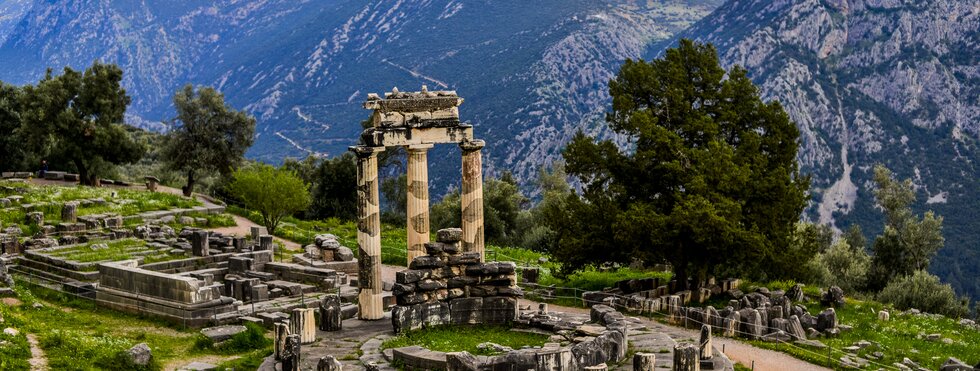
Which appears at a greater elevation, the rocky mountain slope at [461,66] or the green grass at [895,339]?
the rocky mountain slope at [461,66]

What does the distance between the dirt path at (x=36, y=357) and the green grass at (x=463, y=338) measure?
Answer: 8.27m

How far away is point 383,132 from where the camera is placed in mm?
33406

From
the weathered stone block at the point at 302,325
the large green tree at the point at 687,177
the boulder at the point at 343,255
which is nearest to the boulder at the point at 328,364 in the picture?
the weathered stone block at the point at 302,325

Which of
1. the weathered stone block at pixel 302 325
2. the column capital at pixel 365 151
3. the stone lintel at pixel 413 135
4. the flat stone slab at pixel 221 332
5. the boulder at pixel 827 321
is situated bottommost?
the boulder at pixel 827 321

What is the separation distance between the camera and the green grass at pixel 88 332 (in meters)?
27.5

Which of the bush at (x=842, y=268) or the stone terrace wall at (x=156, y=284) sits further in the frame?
the bush at (x=842, y=268)

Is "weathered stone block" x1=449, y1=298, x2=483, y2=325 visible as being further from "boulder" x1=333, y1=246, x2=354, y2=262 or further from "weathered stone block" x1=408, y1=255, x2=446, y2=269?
"boulder" x1=333, y1=246, x2=354, y2=262

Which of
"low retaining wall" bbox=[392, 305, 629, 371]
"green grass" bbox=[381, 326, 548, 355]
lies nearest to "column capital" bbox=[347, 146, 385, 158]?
"green grass" bbox=[381, 326, 548, 355]

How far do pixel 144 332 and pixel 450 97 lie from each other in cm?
1150

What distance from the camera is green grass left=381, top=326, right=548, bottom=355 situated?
1127 inches

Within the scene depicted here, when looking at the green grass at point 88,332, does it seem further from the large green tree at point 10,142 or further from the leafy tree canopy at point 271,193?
the large green tree at point 10,142

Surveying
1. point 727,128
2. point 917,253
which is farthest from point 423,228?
point 917,253

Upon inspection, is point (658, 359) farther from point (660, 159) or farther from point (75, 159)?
point (75, 159)

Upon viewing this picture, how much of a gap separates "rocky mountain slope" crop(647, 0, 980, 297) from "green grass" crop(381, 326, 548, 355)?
82288 millimetres
